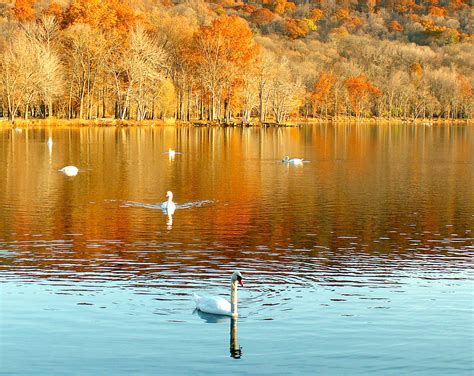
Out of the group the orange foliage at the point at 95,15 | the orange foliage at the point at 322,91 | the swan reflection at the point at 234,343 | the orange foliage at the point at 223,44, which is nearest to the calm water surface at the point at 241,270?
the swan reflection at the point at 234,343

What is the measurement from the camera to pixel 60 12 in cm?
11206

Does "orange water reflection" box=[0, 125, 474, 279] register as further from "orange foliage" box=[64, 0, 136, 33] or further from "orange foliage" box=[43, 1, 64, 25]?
"orange foliage" box=[43, 1, 64, 25]

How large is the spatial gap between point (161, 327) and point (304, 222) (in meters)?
15.0

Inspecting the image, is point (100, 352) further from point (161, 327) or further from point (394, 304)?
point (394, 304)

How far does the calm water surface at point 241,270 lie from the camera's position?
15531mm

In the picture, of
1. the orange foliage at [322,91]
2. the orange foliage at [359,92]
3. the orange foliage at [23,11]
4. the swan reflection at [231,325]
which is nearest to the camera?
the swan reflection at [231,325]

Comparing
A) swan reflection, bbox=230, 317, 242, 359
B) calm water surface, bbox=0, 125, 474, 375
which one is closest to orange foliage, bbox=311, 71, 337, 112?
calm water surface, bbox=0, 125, 474, 375

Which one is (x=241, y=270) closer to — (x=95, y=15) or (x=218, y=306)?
(x=218, y=306)

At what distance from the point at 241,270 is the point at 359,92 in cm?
14761

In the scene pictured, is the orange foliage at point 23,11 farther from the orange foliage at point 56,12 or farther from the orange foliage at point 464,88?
the orange foliage at point 464,88

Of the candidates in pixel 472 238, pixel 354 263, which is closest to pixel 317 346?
pixel 354 263

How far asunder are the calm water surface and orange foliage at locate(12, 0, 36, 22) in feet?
317

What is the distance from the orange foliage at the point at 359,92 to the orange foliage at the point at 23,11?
2583 inches

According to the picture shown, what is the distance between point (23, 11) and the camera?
142 m
